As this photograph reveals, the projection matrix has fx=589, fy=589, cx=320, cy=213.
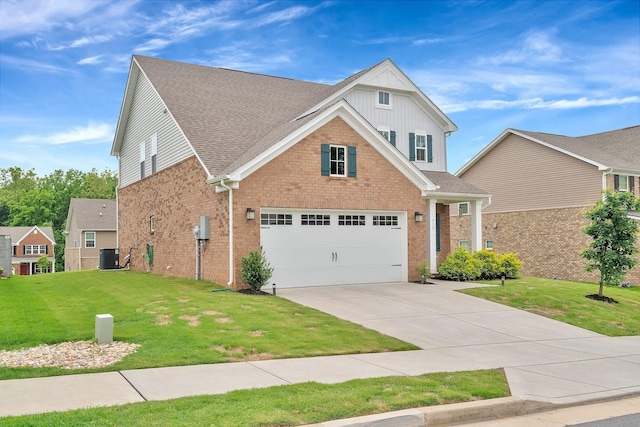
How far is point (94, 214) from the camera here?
52.0m

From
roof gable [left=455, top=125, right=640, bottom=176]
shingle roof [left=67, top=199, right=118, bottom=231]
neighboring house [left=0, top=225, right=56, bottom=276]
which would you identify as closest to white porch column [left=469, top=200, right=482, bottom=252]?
roof gable [left=455, top=125, right=640, bottom=176]

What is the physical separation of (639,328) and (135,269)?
20.9 meters

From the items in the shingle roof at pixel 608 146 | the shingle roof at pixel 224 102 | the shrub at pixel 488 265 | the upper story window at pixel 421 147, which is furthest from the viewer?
the shingle roof at pixel 608 146

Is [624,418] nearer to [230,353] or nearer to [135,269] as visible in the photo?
[230,353]

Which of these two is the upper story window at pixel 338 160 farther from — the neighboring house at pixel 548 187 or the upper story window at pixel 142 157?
the neighboring house at pixel 548 187

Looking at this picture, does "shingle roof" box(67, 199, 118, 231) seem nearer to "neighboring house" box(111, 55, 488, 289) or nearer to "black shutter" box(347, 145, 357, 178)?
"neighboring house" box(111, 55, 488, 289)

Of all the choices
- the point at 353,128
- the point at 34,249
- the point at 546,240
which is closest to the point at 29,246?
the point at 34,249

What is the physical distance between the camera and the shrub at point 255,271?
16.5 meters

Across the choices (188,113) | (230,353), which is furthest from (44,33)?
(230,353)

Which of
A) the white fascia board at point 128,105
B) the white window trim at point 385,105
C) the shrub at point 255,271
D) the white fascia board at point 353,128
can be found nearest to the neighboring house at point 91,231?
the white fascia board at point 128,105

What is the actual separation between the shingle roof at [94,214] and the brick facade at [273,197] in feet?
97.9

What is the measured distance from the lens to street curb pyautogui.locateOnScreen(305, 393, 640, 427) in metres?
6.54

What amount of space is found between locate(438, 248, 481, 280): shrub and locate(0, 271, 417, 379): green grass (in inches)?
323

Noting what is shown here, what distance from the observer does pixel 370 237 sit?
64.7 feet
